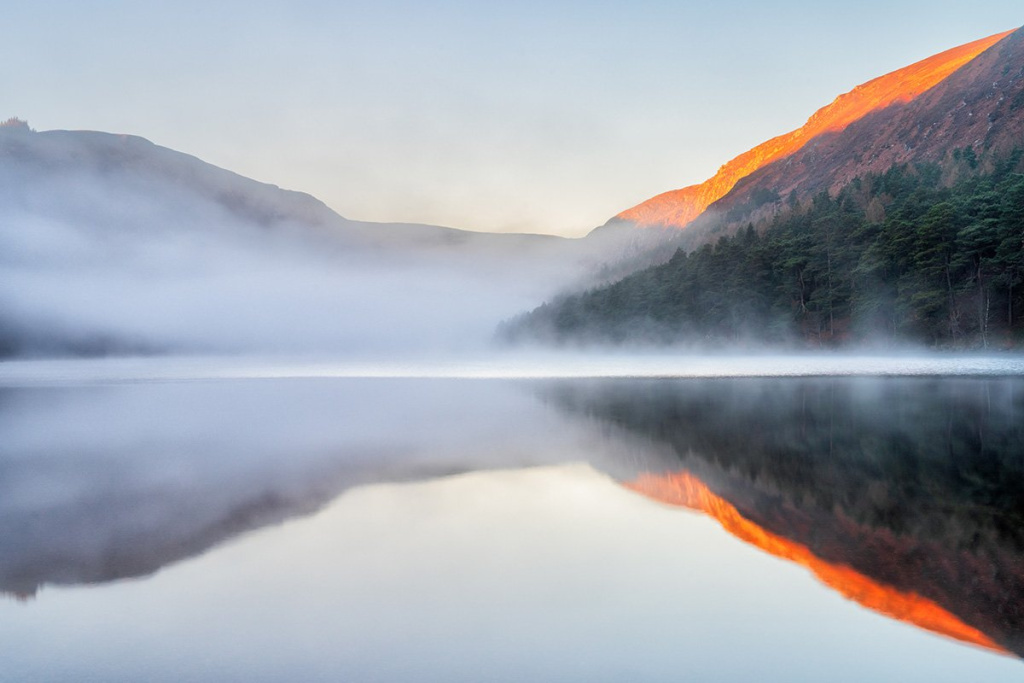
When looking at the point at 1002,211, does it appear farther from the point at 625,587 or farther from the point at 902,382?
the point at 625,587

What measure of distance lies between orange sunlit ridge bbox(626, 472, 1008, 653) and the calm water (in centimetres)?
3

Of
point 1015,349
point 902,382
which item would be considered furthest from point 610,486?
point 1015,349

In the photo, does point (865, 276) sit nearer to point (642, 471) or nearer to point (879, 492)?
point (642, 471)

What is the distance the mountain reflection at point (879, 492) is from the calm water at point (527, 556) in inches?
2.0

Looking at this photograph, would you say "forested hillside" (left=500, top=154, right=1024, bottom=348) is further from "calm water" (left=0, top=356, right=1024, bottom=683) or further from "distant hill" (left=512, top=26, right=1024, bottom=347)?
"calm water" (left=0, top=356, right=1024, bottom=683)

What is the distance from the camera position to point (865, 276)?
6831 centimetres

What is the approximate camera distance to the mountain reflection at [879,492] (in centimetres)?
623

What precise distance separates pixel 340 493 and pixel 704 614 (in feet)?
21.9

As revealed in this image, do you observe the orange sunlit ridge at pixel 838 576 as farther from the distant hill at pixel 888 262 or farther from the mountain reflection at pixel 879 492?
the distant hill at pixel 888 262

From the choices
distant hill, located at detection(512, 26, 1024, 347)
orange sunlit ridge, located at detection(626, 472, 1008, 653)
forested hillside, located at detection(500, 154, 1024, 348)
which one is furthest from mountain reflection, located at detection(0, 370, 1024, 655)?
distant hill, located at detection(512, 26, 1024, 347)

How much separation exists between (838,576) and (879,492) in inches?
150

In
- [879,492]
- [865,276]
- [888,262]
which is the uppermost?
[888,262]

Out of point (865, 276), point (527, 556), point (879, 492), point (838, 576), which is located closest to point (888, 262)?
point (865, 276)

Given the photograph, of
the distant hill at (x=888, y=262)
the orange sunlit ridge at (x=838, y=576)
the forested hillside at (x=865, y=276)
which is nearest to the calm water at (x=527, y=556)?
the orange sunlit ridge at (x=838, y=576)
